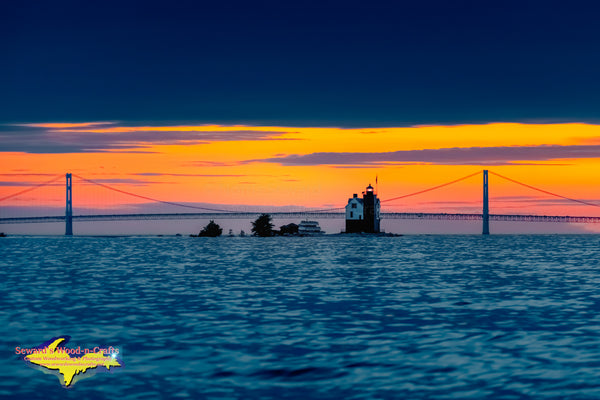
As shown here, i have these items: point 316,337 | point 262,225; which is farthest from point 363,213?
point 316,337

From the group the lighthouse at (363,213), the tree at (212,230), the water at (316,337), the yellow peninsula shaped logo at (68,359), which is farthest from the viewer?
the tree at (212,230)

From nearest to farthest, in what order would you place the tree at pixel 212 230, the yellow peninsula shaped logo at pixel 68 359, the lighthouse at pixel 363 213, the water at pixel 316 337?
the water at pixel 316 337, the yellow peninsula shaped logo at pixel 68 359, the lighthouse at pixel 363 213, the tree at pixel 212 230

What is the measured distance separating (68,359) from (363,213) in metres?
131

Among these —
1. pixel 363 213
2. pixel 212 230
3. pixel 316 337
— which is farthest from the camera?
pixel 212 230

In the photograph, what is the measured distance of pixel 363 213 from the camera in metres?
147

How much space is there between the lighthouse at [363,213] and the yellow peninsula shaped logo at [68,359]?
127 m

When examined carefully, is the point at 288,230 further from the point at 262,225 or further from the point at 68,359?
the point at 68,359

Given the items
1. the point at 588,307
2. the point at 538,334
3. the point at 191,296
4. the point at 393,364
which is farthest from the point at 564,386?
the point at 191,296

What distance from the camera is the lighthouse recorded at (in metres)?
146

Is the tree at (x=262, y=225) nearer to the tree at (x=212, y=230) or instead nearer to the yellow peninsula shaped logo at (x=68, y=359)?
the tree at (x=212, y=230)

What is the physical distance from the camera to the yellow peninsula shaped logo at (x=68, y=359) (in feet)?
51.0

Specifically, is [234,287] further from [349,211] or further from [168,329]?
[349,211]

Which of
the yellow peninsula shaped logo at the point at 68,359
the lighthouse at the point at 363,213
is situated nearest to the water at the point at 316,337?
the yellow peninsula shaped logo at the point at 68,359

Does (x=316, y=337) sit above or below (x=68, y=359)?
below
